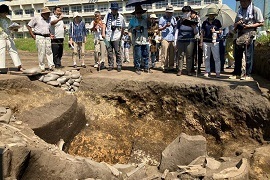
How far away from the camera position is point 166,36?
7953 millimetres

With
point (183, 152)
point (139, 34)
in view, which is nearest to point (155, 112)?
point (183, 152)

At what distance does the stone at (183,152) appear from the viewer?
5.00 m

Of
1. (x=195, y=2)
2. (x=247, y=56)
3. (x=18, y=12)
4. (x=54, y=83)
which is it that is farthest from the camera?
(x=18, y=12)

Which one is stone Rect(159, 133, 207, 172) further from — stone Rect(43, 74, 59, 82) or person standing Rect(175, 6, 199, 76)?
stone Rect(43, 74, 59, 82)

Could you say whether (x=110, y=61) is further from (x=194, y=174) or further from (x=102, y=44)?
(x=194, y=174)

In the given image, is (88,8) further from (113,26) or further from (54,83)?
(54,83)

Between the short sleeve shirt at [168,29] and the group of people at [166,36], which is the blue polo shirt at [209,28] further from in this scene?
the short sleeve shirt at [168,29]

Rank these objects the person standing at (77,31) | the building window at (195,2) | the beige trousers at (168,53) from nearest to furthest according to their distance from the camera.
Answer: the beige trousers at (168,53)
the person standing at (77,31)
the building window at (195,2)

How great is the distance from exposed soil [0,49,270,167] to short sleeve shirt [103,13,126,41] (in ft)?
3.47

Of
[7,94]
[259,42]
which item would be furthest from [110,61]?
[259,42]

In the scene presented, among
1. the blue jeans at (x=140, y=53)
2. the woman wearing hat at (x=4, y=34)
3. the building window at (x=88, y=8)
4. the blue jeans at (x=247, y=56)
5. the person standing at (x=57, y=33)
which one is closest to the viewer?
the blue jeans at (x=247, y=56)

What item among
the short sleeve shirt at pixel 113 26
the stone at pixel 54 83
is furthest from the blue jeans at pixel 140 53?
the stone at pixel 54 83

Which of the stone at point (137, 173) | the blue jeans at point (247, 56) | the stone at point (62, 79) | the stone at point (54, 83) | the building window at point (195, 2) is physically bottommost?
the stone at point (137, 173)

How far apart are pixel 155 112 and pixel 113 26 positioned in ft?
8.42
